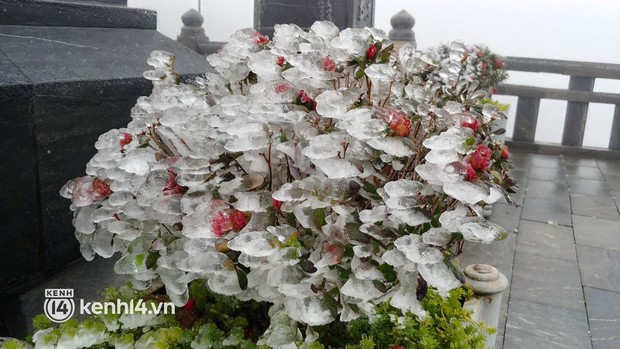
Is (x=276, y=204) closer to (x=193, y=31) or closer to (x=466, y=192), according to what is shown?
(x=466, y=192)

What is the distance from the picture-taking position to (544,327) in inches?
123

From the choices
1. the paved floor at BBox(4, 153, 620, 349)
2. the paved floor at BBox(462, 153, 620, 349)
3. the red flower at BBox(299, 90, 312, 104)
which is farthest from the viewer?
the paved floor at BBox(462, 153, 620, 349)

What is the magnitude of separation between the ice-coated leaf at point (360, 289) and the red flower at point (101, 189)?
31.1 inches

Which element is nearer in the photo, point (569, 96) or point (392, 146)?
point (392, 146)

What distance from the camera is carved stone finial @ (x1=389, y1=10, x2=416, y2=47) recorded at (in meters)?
8.32

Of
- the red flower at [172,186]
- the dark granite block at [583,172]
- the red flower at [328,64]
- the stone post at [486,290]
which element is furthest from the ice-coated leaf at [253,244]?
the dark granite block at [583,172]

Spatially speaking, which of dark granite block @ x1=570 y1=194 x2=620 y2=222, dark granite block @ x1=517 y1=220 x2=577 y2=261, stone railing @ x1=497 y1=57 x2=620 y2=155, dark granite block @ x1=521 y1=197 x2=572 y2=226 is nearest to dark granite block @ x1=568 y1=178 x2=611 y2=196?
dark granite block @ x1=570 y1=194 x2=620 y2=222

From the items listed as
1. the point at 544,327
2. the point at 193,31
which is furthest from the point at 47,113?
the point at 193,31

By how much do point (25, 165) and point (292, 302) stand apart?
1.48 meters

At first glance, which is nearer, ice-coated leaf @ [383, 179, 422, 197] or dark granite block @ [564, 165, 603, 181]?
ice-coated leaf @ [383, 179, 422, 197]

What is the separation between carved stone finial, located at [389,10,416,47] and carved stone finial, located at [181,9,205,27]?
429cm

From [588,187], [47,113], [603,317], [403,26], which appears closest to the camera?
[47,113]

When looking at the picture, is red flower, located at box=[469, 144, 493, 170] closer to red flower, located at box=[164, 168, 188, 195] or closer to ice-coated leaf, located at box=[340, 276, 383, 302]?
ice-coated leaf, located at box=[340, 276, 383, 302]

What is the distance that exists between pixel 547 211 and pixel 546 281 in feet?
5.74
